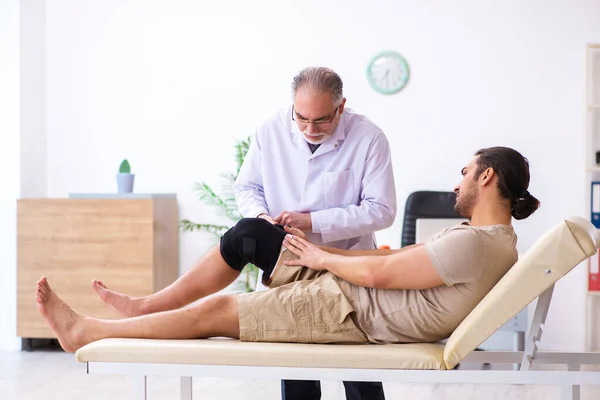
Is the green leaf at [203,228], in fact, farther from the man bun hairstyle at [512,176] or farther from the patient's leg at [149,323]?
the man bun hairstyle at [512,176]

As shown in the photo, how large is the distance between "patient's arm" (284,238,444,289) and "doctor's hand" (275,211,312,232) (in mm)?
276

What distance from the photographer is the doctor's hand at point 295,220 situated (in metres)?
2.50

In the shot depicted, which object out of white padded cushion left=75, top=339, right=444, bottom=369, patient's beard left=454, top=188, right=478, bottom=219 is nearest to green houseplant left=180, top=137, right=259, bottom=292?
patient's beard left=454, top=188, right=478, bottom=219

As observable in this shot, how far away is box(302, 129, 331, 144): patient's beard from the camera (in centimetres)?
249

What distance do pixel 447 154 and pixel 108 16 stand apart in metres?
2.34

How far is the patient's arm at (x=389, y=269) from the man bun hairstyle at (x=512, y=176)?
1.02 ft

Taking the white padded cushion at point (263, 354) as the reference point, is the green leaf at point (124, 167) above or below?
above

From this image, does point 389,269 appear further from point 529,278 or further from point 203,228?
point 203,228

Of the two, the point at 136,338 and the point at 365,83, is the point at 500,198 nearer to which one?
the point at 136,338

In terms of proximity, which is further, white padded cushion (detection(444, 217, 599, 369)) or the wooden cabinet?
the wooden cabinet

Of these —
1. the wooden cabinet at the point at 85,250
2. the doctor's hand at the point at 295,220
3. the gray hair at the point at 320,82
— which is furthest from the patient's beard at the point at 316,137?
the wooden cabinet at the point at 85,250

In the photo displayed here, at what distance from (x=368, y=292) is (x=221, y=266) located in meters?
0.44

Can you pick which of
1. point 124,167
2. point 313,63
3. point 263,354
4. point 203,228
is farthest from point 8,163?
point 263,354

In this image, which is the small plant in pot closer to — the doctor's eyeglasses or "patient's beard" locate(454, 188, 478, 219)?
the doctor's eyeglasses
